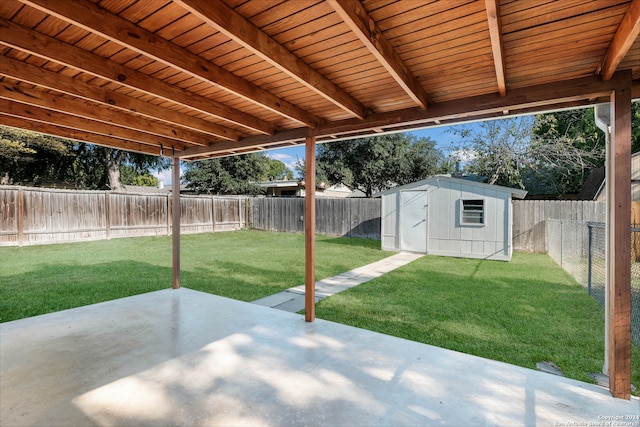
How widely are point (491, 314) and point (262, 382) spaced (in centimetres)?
288

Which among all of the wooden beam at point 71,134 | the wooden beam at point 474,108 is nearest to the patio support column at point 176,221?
the wooden beam at point 71,134

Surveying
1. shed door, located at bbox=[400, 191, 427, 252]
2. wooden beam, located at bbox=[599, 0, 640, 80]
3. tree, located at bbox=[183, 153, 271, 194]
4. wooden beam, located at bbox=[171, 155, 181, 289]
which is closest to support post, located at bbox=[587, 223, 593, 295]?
wooden beam, located at bbox=[599, 0, 640, 80]

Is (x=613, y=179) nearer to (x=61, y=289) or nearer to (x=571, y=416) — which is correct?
(x=571, y=416)

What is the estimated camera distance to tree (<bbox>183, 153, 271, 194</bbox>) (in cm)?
1872

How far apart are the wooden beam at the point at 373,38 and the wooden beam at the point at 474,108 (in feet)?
1.61

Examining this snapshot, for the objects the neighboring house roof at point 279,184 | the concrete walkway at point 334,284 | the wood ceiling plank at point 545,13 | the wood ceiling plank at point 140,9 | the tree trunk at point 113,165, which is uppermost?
the tree trunk at point 113,165

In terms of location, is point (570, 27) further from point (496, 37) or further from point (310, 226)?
point (310, 226)

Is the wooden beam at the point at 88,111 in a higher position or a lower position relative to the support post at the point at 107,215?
higher

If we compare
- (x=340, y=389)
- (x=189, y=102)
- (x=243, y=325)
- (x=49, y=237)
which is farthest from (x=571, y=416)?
(x=49, y=237)

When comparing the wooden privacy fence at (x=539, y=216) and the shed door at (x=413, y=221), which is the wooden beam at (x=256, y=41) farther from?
the wooden privacy fence at (x=539, y=216)

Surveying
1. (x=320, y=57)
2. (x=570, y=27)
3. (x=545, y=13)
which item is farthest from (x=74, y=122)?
(x=570, y=27)

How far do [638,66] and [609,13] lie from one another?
2.46 ft

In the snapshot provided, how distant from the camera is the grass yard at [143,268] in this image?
4426 millimetres

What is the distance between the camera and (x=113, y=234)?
1005 cm
